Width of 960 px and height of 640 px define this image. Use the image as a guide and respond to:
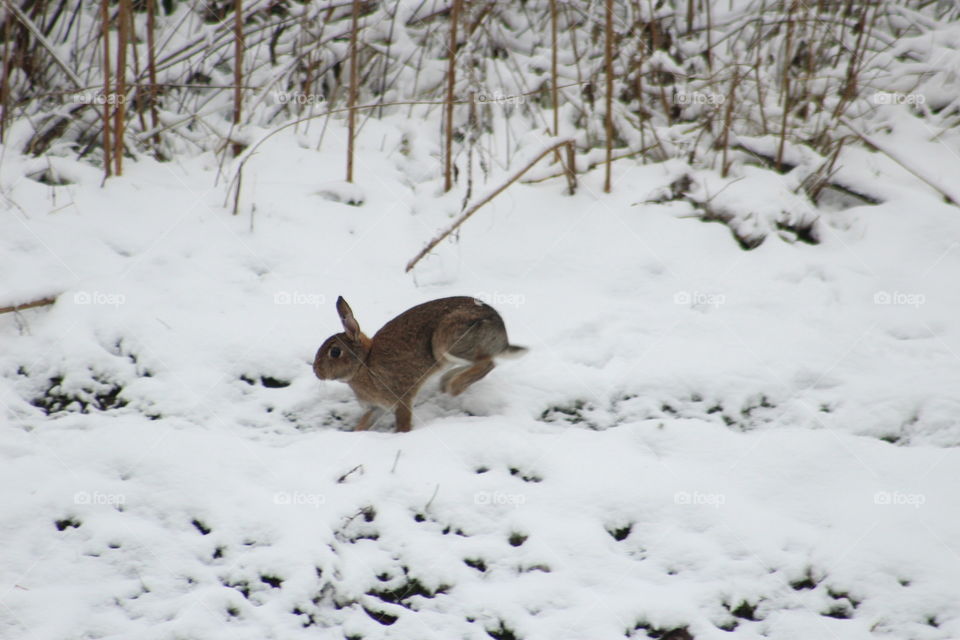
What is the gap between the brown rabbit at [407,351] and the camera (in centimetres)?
320

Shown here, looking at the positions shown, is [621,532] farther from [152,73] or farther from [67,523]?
[152,73]

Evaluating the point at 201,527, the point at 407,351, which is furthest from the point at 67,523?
the point at 407,351

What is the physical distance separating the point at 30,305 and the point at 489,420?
1959 mm

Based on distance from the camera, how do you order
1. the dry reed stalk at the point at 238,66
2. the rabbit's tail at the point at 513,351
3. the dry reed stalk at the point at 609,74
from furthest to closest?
the dry reed stalk at the point at 238,66, the dry reed stalk at the point at 609,74, the rabbit's tail at the point at 513,351

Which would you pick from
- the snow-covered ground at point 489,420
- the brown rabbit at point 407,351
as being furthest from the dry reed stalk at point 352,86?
the brown rabbit at point 407,351

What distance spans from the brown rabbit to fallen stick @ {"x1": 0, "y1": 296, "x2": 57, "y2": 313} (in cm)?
124

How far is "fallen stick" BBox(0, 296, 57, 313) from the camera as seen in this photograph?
3393 millimetres

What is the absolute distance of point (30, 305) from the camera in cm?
347

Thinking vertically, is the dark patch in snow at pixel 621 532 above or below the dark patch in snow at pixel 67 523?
below

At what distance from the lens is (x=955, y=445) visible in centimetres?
296

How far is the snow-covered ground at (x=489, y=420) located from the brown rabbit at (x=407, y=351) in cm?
A: 16

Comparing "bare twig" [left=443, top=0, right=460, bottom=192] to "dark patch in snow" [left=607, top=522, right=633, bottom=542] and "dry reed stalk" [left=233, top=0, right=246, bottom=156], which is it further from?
"dark patch in snow" [left=607, top=522, right=633, bottom=542]

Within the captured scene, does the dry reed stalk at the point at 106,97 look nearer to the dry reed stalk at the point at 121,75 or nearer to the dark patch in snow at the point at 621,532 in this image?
the dry reed stalk at the point at 121,75

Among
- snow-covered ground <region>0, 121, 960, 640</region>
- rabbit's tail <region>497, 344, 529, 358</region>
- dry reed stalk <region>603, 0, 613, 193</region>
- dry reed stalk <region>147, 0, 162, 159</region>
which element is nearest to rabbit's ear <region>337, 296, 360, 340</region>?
snow-covered ground <region>0, 121, 960, 640</region>
